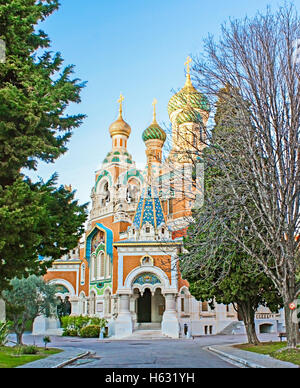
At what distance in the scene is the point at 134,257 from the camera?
2694 centimetres

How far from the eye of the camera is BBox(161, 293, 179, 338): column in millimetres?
24969

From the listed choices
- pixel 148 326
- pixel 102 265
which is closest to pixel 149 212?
pixel 102 265

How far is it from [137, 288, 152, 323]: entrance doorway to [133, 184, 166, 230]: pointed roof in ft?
15.6

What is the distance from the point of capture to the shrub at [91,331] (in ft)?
88.7

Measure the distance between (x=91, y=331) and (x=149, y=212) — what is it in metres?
8.24

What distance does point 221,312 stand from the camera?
95.3 feet

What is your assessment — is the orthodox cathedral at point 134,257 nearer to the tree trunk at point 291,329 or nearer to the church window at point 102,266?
the church window at point 102,266

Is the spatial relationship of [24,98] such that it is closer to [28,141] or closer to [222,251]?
[28,141]

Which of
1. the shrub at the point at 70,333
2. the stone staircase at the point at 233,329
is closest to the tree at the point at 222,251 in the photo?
the stone staircase at the point at 233,329

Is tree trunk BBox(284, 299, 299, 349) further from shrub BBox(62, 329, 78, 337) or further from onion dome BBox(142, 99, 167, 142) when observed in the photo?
onion dome BBox(142, 99, 167, 142)
